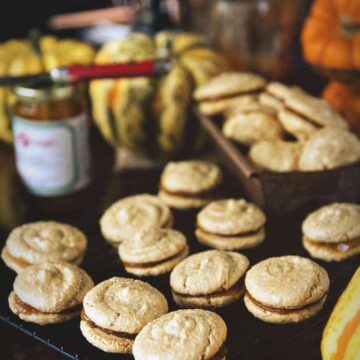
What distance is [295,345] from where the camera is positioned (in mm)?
1229

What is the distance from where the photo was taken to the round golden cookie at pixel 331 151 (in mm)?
1484

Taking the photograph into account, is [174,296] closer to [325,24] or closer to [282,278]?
[282,278]

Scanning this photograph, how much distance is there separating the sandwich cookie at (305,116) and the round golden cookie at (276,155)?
1.8 inches

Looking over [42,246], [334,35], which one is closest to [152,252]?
[42,246]

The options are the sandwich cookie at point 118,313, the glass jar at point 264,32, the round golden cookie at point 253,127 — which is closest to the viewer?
the sandwich cookie at point 118,313

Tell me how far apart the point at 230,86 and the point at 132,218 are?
1.62 ft

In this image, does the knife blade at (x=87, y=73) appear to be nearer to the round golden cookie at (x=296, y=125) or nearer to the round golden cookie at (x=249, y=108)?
the round golden cookie at (x=249, y=108)

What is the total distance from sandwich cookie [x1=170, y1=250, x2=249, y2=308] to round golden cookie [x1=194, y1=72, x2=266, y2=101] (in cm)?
62

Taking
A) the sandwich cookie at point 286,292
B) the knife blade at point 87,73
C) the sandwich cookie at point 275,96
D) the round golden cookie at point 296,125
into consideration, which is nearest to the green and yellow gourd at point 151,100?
the knife blade at point 87,73

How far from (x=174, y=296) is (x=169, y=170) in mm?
522

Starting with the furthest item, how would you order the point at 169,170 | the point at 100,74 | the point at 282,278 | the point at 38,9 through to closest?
the point at 38,9 → the point at 100,74 → the point at 169,170 → the point at 282,278

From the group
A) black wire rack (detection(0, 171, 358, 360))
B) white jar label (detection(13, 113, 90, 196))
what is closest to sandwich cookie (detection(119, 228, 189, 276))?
black wire rack (detection(0, 171, 358, 360))

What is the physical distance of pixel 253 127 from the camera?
1.68 meters

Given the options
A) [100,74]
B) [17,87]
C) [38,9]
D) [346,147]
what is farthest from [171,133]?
[38,9]
